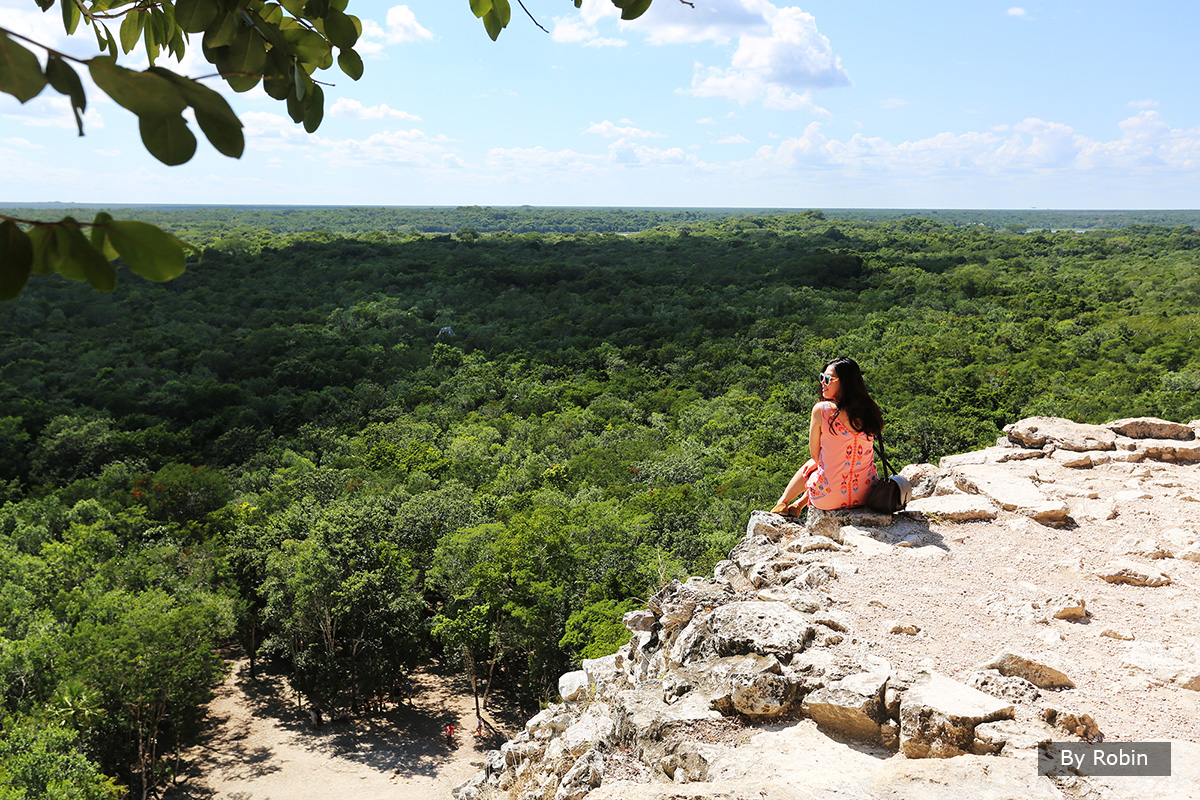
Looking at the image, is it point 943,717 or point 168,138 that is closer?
point 168,138

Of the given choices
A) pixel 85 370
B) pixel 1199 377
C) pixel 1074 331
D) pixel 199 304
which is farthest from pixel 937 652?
pixel 199 304

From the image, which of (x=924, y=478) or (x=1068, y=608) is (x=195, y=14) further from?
(x=924, y=478)

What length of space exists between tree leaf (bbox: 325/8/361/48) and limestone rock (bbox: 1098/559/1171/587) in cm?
615

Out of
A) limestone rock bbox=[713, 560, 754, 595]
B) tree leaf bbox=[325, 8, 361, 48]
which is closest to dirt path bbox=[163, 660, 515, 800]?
limestone rock bbox=[713, 560, 754, 595]

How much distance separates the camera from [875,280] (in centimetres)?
7362

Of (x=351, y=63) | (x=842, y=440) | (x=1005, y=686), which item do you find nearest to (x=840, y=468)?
(x=842, y=440)

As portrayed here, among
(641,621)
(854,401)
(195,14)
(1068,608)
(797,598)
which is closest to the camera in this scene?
(195,14)

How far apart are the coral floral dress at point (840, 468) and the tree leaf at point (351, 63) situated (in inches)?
182

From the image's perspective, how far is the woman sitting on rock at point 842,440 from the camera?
18.5 feet

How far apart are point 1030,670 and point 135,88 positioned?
4.94m

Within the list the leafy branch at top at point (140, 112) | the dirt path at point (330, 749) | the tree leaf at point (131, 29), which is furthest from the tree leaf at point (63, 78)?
the dirt path at point (330, 749)

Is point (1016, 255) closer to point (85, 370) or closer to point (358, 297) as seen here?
point (358, 297)

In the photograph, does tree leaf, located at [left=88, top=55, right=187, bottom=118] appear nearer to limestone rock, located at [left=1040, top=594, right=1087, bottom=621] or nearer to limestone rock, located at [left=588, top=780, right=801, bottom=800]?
limestone rock, located at [left=588, top=780, right=801, bottom=800]

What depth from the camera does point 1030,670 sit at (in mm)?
4059
